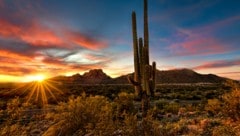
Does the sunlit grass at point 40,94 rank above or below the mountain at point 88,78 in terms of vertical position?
below

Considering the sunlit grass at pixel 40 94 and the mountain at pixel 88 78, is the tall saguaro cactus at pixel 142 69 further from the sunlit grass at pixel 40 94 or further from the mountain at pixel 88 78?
the mountain at pixel 88 78

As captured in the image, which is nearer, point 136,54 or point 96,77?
point 136,54

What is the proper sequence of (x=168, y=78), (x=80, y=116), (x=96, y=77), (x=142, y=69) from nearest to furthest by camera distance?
(x=80, y=116) → (x=142, y=69) → (x=168, y=78) → (x=96, y=77)

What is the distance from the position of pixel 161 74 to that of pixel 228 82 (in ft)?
397

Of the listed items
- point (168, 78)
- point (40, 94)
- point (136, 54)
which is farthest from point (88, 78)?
point (136, 54)

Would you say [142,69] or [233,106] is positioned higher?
[142,69]

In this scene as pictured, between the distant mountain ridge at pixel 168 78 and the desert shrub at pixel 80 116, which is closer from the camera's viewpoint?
the desert shrub at pixel 80 116

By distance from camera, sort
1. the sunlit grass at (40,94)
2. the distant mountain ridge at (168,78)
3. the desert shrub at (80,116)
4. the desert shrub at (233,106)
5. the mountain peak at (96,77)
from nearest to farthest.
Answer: the desert shrub at (80,116) → the desert shrub at (233,106) → the sunlit grass at (40,94) → the distant mountain ridge at (168,78) → the mountain peak at (96,77)

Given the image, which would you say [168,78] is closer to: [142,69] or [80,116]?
[142,69]

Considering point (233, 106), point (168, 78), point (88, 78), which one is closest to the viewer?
point (233, 106)

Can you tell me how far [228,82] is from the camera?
1388 centimetres

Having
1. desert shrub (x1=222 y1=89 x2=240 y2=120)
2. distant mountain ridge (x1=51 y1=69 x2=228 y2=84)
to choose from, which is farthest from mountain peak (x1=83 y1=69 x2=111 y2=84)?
desert shrub (x1=222 y1=89 x2=240 y2=120)

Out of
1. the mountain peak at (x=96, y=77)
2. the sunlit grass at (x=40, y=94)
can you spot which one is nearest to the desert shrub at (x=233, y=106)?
the sunlit grass at (x=40, y=94)

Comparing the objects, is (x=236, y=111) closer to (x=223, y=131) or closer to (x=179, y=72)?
(x=223, y=131)
